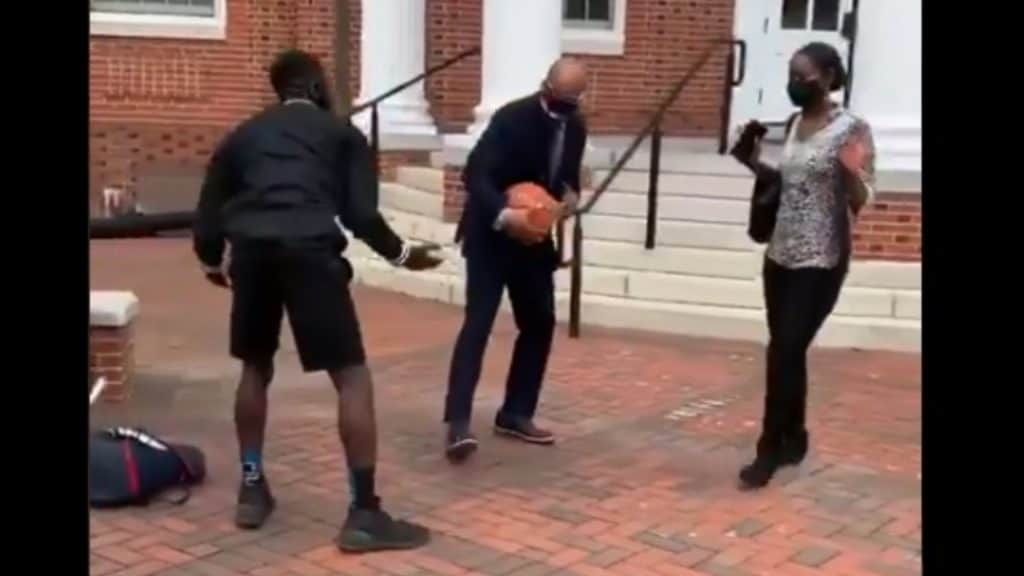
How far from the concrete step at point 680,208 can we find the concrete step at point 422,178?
149 cm

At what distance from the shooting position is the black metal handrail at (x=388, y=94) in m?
11.5

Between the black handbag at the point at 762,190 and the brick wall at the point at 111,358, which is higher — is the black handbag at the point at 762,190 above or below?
above

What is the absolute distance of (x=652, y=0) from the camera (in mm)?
13969

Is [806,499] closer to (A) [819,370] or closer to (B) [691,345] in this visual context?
(A) [819,370]

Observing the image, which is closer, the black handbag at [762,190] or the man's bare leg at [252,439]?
the man's bare leg at [252,439]

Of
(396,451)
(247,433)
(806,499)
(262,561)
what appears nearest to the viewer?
(262,561)

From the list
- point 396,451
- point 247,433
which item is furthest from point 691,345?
point 247,433

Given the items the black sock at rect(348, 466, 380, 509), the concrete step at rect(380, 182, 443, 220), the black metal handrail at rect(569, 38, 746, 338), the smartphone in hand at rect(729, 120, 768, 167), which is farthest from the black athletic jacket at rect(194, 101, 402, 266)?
the concrete step at rect(380, 182, 443, 220)

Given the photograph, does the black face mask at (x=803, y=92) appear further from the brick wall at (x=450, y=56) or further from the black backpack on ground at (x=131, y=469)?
the brick wall at (x=450, y=56)

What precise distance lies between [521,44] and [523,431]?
4.62 meters

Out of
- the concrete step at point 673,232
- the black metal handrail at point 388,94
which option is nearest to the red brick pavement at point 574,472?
the concrete step at point 673,232
